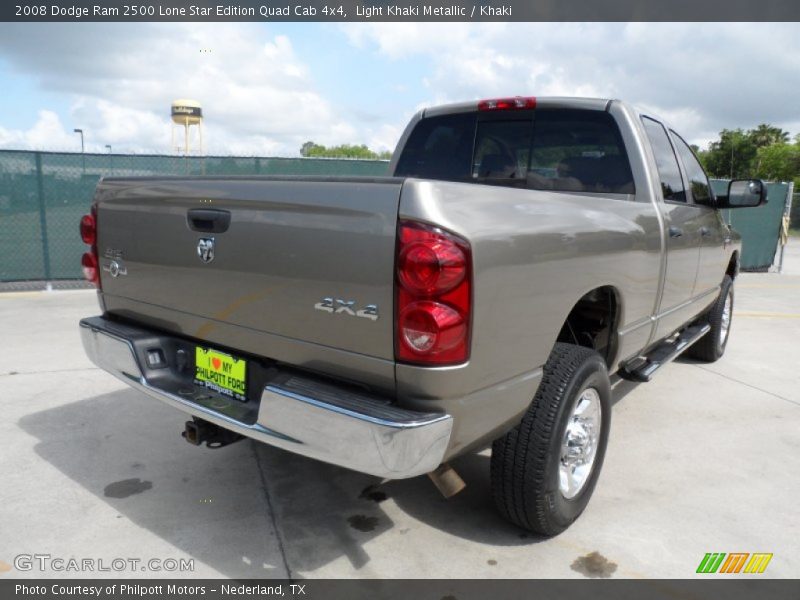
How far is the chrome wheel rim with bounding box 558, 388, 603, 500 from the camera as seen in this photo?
281 centimetres

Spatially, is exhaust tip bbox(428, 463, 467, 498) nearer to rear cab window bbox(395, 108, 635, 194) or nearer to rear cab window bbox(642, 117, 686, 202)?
rear cab window bbox(395, 108, 635, 194)

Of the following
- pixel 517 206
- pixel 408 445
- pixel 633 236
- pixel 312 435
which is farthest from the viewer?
pixel 633 236

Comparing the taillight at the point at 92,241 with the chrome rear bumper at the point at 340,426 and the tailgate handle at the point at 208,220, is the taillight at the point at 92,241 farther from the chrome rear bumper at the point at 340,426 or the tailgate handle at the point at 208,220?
the chrome rear bumper at the point at 340,426

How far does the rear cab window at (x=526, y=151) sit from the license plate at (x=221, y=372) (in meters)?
2.12

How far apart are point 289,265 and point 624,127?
7.48ft

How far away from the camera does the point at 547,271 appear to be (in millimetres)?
2363

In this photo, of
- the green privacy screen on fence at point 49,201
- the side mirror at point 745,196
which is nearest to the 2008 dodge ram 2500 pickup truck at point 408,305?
the side mirror at point 745,196

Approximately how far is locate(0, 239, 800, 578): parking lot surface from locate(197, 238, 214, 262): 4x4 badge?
1248mm

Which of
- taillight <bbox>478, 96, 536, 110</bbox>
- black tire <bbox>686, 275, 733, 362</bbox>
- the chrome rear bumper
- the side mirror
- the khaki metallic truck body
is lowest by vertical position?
black tire <bbox>686, 275, 733, 362</bbox>

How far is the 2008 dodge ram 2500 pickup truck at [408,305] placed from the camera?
2.01m

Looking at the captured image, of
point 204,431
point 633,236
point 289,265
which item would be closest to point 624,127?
point 633,236

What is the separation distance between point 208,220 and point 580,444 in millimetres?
1947

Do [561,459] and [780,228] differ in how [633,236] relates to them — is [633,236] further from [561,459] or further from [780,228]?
[780,228]

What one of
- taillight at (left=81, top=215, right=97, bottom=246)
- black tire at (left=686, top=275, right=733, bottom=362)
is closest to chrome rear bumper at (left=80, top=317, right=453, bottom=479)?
taillight at (left=81, top=215, right=97, bottom=246)
